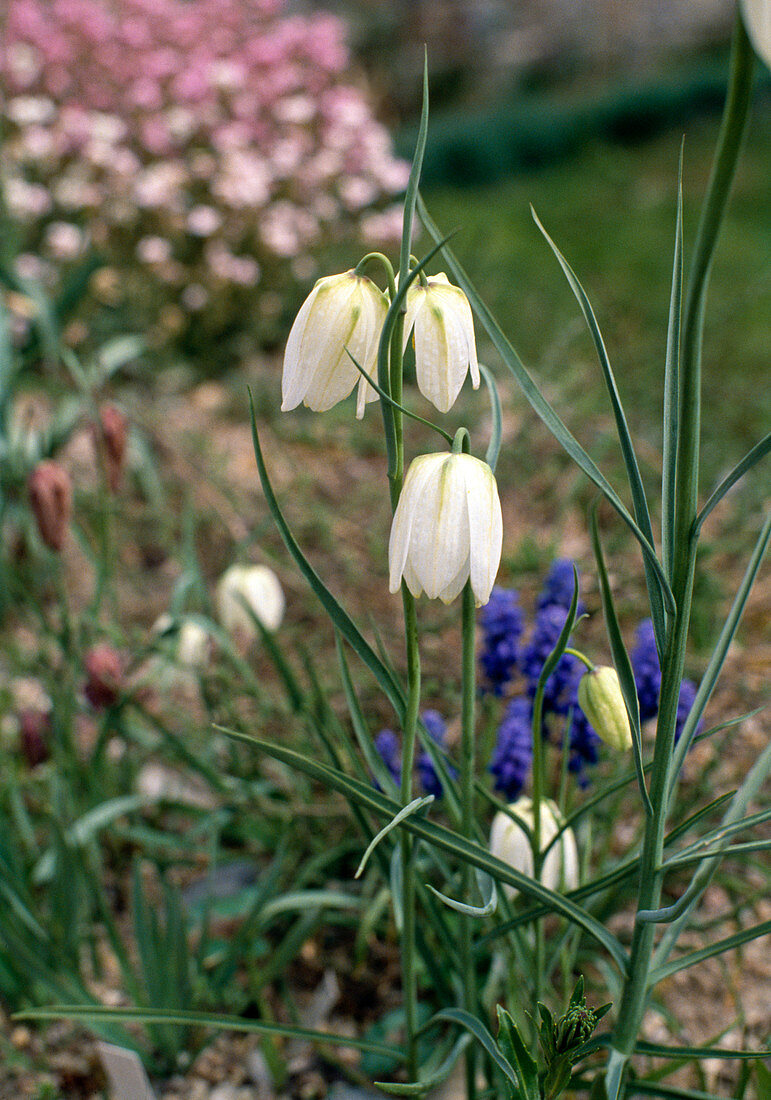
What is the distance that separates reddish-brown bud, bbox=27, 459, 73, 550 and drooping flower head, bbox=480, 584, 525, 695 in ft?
1.71

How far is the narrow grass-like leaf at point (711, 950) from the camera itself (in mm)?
682

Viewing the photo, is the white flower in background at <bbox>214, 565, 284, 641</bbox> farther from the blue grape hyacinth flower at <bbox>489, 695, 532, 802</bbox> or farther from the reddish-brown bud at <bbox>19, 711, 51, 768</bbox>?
the blue grape hyacinth flower at <bbox>489, 695, 532, 802</bbox>

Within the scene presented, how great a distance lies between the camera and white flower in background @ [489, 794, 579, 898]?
89 centimetres

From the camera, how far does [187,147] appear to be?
10.2 ft

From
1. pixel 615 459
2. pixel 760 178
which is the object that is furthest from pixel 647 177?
pixel 615 459

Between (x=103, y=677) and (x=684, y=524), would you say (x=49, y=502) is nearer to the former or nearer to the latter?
(x=103, y=677)

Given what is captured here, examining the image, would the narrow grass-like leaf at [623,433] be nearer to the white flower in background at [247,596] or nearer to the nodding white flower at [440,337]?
the nodding white flower at [440,337]

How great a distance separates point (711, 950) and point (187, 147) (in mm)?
3026

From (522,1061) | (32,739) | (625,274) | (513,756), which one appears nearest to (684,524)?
(522,1061)

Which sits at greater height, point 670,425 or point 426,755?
point 670,425

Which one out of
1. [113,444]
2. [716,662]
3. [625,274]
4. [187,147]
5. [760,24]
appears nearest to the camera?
[760,24]

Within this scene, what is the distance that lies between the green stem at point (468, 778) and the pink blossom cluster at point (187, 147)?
7.43ft

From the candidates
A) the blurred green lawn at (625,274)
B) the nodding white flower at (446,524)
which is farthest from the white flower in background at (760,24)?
the blurred green lawn at (625,274)

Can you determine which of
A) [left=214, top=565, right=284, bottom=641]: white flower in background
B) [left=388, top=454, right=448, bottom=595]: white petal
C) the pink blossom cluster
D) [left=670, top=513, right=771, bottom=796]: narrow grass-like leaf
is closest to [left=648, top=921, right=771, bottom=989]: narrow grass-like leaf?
[left=670, top=513, right=771, bottom=796]: narrow grass-like leaf
